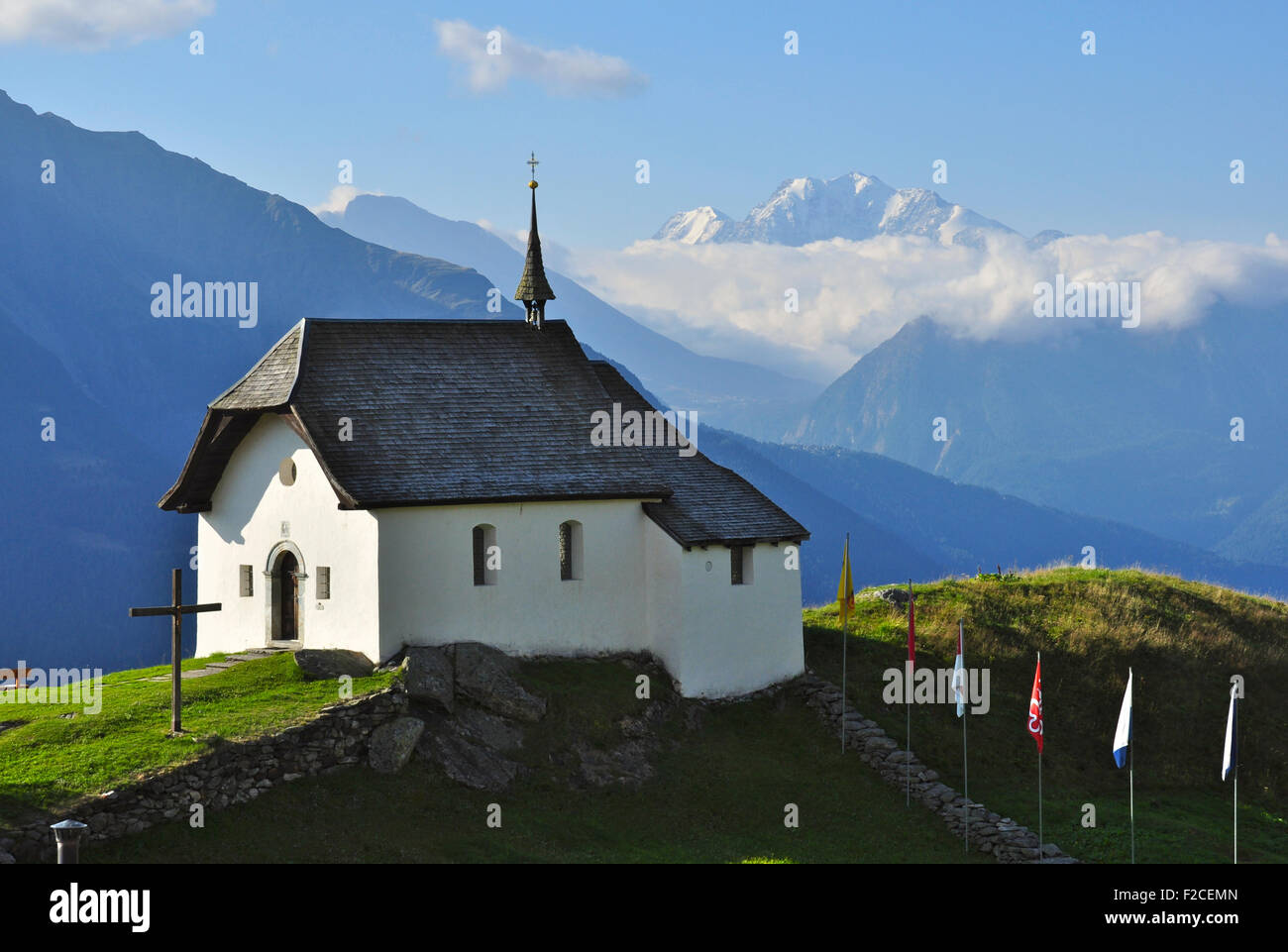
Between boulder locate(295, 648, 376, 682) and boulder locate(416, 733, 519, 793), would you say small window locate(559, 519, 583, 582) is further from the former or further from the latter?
boulder locate(416, 733, 519, 793)

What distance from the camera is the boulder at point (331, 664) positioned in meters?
34.6

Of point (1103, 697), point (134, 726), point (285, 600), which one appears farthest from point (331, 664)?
point (1103, 697)

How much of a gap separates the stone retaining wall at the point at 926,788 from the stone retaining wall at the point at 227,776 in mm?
12597

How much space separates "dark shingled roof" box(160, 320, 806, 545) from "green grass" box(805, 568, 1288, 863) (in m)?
6.89

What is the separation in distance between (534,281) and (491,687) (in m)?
13.3

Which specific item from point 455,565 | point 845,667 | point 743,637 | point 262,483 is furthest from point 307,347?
point 845,667

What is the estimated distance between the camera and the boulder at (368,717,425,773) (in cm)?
3166

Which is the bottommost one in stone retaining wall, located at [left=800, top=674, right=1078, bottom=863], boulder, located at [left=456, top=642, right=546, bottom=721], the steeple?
stone retaining wall, located at [left=800, top=674, right=1078, bottom=863]

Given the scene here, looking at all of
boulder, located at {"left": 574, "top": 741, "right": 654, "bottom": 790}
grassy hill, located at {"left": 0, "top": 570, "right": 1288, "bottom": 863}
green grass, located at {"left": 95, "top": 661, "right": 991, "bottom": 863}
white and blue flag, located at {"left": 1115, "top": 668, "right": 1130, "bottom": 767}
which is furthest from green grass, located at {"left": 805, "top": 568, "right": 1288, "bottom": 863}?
boulder, located at {"left": 574, "top": 741, "right": 654, "bottom": 790}

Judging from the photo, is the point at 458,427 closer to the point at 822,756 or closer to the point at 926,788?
the point at 822,756

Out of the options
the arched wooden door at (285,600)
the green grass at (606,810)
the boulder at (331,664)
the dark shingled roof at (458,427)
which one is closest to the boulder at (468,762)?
the green grass at (606,810)
